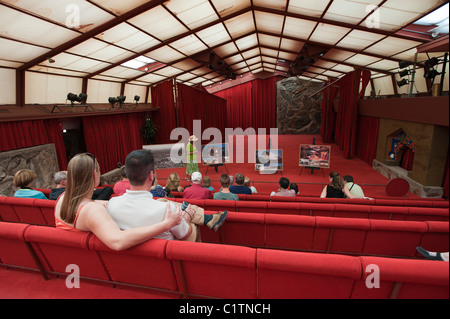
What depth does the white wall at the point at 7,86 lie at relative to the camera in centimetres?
525

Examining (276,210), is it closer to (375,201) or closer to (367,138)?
(375,201)

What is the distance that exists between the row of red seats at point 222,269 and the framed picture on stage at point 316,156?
6862mm

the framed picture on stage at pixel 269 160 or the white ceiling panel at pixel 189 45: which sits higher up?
the white ceiling panel at pixel 189 45

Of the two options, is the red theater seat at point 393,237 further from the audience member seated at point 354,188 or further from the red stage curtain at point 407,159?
the red stage curtain at point 407,159

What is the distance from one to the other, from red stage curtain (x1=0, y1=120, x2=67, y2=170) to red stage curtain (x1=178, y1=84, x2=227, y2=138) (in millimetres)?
5345

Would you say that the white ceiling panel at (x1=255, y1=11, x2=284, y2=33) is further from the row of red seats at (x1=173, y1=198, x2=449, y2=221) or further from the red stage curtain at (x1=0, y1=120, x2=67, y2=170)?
the red stage curtain at (x1=0, y1=120, x2=67, y2=170)

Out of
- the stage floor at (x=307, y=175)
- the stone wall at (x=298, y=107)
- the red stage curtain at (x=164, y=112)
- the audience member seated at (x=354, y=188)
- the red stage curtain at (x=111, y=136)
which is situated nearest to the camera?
the audience member seated at (x=354, y=188)

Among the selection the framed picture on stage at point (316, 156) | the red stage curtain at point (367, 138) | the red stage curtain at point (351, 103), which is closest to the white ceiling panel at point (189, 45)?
the framed picture on stage at point (316, 156)

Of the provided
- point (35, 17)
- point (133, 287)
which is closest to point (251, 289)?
point (133, 287)

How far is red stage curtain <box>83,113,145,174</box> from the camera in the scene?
7.82 meters

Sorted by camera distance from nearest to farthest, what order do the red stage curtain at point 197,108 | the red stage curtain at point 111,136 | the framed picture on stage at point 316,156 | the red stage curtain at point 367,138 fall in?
1. the framed picture on stage at point 316,156
2. the red stage curtain at point 111,136
3. the red stage curtain at point 367,138
4. the red stage curtain at point 197,108

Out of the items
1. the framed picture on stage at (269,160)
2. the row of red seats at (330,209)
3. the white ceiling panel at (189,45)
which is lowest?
the framed picture on stage at (269,160)

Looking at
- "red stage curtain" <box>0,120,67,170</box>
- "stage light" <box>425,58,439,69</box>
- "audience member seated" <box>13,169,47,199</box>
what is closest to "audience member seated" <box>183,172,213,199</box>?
"audience member seated" <box>13,169,47,199</box>

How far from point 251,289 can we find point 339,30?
8.20m
